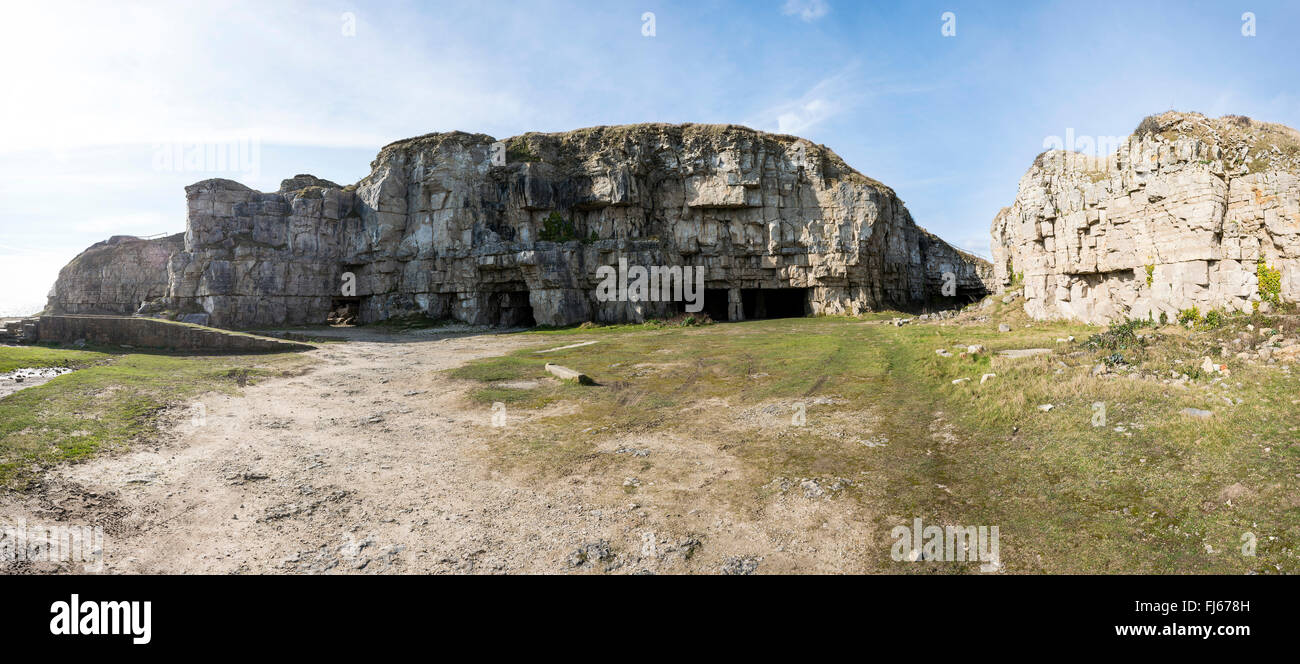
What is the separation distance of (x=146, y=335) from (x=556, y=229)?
25.9 metres

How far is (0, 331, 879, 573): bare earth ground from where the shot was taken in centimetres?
546

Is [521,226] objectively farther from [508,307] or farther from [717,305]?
[717,305]

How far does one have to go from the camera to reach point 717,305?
50156 millimetres

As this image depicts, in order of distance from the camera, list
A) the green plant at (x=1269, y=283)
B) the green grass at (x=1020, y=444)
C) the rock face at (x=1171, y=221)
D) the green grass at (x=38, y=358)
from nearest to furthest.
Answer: the green grass at (x=1020, y=444) < the green grass at (x=38, y=358) < the green plant at (x=1269, y=283) < the rock face at (x=1171, y=221)

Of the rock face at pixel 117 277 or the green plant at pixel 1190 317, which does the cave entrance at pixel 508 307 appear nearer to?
the green plant at pixel 1190 317

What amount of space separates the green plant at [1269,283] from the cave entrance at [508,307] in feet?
129

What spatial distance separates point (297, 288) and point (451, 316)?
1308 cm

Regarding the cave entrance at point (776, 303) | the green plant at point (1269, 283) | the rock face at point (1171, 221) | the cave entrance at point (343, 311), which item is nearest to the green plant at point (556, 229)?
the cave entrance at point (776, 303)

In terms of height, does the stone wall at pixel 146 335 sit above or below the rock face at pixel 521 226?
below

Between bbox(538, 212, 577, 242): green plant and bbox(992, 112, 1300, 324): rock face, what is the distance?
101ft

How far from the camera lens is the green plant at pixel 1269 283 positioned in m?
14.0

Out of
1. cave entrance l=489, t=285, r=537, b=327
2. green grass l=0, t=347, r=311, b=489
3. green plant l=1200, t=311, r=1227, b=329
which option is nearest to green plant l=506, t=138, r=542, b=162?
cave entrance l=489, t=285, r=537, b=327

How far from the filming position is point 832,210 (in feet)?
144
